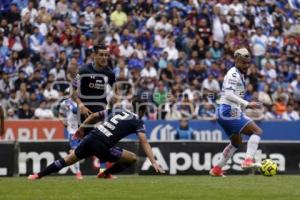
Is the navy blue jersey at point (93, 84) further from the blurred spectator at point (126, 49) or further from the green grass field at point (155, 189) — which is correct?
the blurred spectator at point (126, 49)

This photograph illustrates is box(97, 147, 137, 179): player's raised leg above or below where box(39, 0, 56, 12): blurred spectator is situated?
below

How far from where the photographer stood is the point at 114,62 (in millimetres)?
28422

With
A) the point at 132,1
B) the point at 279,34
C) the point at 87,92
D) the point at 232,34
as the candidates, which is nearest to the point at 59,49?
the point at 132,1

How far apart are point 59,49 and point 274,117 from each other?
7280 mm

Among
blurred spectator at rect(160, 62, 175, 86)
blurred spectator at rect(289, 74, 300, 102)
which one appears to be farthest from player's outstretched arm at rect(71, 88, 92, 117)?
blurred spectator at rect(289, 74, 300, 102)

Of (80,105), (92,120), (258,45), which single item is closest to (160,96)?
(258,45)

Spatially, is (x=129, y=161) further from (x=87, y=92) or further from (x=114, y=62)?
(x=114, y=62)

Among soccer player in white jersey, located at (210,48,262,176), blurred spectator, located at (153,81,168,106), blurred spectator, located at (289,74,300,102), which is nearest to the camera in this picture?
soccer player in white jersey, located at (210,48,262,176)

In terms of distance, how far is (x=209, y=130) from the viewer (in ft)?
85.0

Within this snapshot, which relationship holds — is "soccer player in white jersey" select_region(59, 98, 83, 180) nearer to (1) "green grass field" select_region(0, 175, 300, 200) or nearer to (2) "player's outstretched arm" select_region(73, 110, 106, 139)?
(2) "player's outstretched arm" select_region(73, 110, 106, 139)

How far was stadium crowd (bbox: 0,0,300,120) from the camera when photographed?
26.5 m

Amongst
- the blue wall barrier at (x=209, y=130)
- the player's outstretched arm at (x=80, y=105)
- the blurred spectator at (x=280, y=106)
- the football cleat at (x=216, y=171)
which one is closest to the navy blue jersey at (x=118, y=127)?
the player's outstretched arm at (x=80, y=105)

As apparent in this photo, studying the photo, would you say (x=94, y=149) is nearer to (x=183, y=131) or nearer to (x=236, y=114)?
(x=236, y=114)

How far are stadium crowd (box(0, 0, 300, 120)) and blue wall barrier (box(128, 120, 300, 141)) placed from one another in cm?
45
